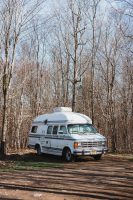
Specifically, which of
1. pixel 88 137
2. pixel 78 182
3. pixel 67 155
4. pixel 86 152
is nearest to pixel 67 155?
pixel 67 155

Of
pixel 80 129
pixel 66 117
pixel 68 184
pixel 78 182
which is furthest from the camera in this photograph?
pixel 66 117

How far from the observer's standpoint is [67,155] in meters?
19.5

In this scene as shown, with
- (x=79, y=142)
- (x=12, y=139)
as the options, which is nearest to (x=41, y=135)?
(x=79, y=142)

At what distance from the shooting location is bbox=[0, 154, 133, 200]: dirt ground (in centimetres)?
950

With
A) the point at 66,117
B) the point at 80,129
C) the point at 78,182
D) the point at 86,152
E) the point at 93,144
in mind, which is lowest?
the point at 78,182

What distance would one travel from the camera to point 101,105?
1853 inches

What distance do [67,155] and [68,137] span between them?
0.98 m

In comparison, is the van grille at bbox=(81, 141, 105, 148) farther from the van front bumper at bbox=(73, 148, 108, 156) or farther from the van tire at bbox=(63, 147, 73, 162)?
the van tire at bbox=(63, 147, 73, 162)

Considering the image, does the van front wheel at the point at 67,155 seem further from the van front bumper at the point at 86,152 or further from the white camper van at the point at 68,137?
the van front bumper at the point at 86,152

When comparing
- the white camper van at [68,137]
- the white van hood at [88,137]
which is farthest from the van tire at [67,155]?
the white van hood at [88,137]

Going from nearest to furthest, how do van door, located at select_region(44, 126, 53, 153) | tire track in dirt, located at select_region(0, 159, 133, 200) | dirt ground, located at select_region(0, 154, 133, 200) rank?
dirt ground, located at select_region(0, 154, 133, 200) < tire track in dirt, located at select_region(0, 159, 133, 200) < van door, located at select_region(44, 126, 53, 153)

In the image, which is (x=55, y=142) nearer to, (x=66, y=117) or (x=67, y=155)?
(x=67, y=155)

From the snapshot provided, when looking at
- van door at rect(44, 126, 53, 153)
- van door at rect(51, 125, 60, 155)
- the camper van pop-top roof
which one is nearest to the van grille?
the camper van pop-top roof

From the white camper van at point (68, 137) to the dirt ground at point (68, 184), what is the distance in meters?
4.04
